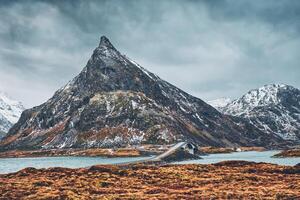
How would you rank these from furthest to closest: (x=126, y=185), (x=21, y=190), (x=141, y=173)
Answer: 1. (x=141, y=173)
2. (x=126, y=185)
3. (x=21, y=190)

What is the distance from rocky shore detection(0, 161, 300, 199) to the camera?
75000mm

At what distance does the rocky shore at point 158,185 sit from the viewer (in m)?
75.0

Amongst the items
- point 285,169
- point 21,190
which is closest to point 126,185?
point 21,190

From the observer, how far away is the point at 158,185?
94.7m

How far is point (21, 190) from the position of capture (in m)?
84.6

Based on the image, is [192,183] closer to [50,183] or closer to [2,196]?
[50,183]

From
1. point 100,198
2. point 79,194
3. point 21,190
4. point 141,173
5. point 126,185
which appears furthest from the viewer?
point 141,173

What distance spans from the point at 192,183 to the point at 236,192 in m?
20.5

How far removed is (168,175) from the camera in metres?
112

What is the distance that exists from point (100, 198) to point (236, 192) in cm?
2421

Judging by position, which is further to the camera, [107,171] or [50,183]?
[107,171]

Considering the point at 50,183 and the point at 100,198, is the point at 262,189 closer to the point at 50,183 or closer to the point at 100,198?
the point at 100,198

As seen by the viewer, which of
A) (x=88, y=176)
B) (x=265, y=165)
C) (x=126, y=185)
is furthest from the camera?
(x=265, y=165)

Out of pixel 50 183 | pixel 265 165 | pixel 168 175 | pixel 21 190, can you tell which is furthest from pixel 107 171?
pixel 265 165
